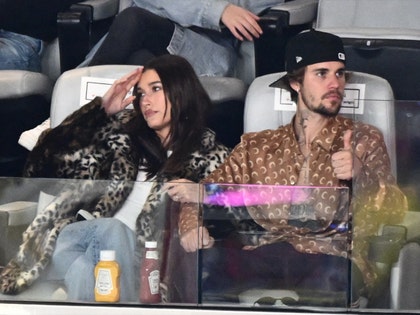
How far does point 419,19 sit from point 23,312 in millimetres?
2032

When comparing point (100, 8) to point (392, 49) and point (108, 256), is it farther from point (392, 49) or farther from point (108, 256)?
point (108, 256)

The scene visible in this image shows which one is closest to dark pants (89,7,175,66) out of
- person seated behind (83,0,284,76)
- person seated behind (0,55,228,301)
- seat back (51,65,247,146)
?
person seated behind (83,0,284,76)

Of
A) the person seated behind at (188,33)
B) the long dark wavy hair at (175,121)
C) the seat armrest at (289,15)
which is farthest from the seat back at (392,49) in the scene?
the long dark wavy hair at (175,121)

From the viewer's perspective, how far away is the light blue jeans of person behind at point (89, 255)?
484 centimetres

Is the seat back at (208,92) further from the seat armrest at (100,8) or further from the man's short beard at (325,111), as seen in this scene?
the seat armrest at (100,8)

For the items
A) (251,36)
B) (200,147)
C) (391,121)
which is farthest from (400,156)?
(251,36)

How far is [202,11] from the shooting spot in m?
5.78

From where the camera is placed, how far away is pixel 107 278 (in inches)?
191

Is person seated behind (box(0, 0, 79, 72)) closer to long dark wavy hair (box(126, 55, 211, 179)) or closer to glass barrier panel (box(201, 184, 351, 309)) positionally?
long dark wavy hair (box(126, 55, 211, 179))

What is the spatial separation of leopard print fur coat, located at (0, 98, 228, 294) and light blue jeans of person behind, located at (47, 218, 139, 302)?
33 mm

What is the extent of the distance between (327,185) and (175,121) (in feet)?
2.08

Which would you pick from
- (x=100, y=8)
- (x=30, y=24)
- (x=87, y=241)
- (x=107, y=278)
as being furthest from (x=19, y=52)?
(x=107, y=278)

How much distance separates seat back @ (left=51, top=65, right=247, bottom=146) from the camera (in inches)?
212

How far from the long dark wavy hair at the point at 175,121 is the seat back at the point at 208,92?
4.0 inches
